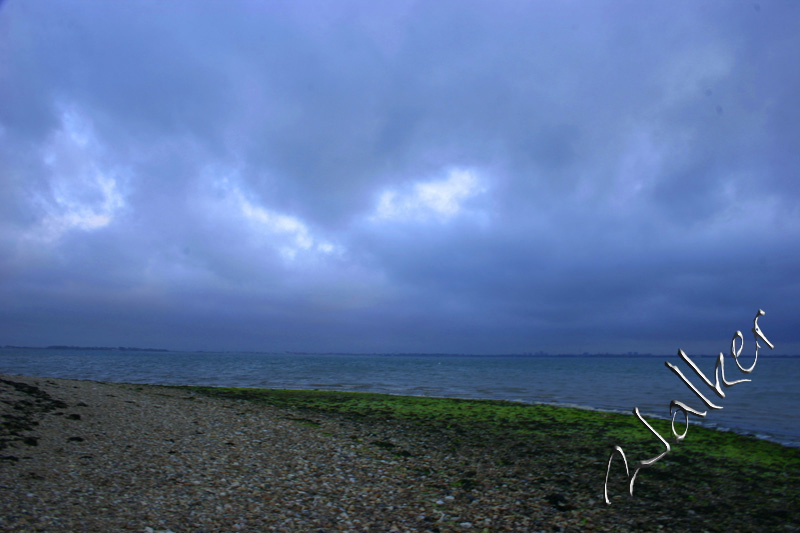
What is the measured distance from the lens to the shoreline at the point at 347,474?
8.80 m

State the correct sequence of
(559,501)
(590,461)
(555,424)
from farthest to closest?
(555,424) → (590,461) → (559,501)

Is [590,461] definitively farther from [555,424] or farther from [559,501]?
[555,424]

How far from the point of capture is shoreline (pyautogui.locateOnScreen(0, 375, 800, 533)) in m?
8.80

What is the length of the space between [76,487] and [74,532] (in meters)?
2.64

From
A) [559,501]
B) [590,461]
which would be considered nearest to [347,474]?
[559,501]

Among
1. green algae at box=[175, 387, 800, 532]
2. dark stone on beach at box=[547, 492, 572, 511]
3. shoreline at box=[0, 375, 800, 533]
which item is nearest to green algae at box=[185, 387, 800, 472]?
green algae at box=[175, 387, 800, 532]

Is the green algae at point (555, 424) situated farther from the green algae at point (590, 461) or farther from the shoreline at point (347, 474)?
the shoreline at point (347, 474)

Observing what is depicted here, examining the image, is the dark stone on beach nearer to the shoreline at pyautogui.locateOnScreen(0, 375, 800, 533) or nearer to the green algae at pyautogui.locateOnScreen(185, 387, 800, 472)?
the shoreline at pyautogui.locateOnScreen(0, 375, 800, 533)

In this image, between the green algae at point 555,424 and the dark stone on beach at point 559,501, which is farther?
the green algae at point 555,424

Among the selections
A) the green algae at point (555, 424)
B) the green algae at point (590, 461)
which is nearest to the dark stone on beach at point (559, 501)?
the green algae at point (590, 461)

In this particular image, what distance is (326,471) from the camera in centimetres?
1214

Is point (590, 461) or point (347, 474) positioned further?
point (590, 461)

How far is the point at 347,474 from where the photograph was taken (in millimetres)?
11922

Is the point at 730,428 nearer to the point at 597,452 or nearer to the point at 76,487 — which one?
the point at 597,452
